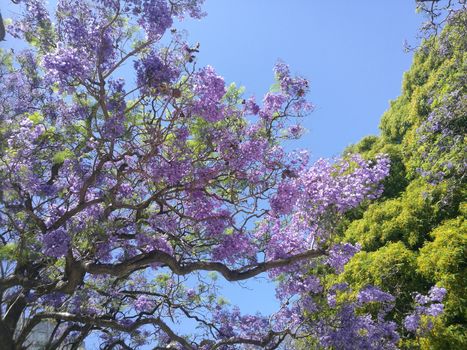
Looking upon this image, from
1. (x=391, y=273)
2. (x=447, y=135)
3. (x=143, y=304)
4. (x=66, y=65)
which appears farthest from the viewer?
(x=391, y=273)


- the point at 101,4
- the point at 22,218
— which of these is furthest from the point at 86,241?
the point at 101,4

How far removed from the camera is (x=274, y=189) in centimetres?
805

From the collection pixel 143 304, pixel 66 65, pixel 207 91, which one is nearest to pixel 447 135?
pixel 207 91

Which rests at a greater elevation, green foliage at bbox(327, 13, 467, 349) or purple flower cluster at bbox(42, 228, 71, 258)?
green foliage at bbox(327, 13, 467, 349)

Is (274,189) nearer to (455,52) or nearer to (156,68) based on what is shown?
(156,68)

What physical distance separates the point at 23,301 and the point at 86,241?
5.28 ft

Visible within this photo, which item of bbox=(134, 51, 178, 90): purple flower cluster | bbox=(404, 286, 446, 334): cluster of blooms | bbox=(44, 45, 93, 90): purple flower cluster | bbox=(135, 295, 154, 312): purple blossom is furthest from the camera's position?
bbox=(135, 295, 154, 312): purple blossom

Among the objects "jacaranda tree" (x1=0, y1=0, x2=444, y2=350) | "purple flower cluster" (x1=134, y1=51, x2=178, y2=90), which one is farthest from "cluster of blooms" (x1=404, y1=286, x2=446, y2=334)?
"purple flower cluster" (x1=134, y1=51, x2=178, y2=90)

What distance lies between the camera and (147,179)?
7.92 metres

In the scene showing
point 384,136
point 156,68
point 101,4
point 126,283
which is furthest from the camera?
point 384,136

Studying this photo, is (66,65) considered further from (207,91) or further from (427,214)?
(427,214)

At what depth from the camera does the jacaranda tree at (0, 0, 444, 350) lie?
722cm

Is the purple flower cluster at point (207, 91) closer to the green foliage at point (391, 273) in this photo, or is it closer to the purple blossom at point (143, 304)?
the purple blossom at point (143, 304)

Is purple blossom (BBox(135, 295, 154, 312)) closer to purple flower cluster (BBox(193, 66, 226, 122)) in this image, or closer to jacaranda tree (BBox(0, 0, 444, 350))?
jacaranda tree (BBox(0, 0, 444, 350))
